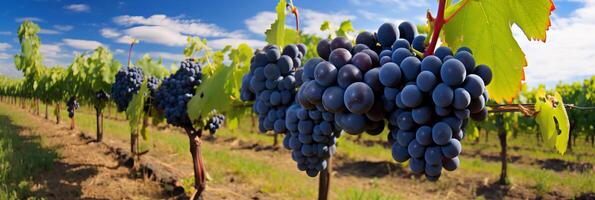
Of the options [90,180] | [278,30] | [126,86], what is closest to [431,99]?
[278,30]

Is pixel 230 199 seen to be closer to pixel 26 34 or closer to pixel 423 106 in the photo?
pixel 423 106

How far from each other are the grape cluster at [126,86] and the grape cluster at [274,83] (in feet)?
16.0

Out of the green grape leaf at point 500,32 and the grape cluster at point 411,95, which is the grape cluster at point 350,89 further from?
the green grape leaf at point 500,32

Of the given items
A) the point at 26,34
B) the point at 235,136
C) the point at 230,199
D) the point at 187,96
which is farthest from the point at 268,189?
the point at 26,34

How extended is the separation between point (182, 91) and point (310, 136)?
2.93m

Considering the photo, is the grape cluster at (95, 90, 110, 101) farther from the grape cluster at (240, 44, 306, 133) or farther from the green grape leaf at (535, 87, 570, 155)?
the green grape leaf at (535, 87, 570, 155)

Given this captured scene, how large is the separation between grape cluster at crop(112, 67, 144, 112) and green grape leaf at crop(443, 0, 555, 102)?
612 centimetres

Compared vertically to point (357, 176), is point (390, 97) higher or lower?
higher

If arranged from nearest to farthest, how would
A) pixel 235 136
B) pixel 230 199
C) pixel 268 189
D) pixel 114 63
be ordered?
pixel 230 199, pixel 268 189, pixel 114 63, pixel 235 136

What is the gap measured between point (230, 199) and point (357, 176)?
4758 mm

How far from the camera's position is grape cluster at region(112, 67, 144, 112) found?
659 cm

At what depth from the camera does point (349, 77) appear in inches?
43.9

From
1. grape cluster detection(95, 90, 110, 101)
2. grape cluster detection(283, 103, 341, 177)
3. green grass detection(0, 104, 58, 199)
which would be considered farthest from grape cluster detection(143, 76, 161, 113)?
grape cluster detection(95, 90, 110, 101)

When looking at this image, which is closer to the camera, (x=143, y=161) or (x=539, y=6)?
(x=539, y=6)
